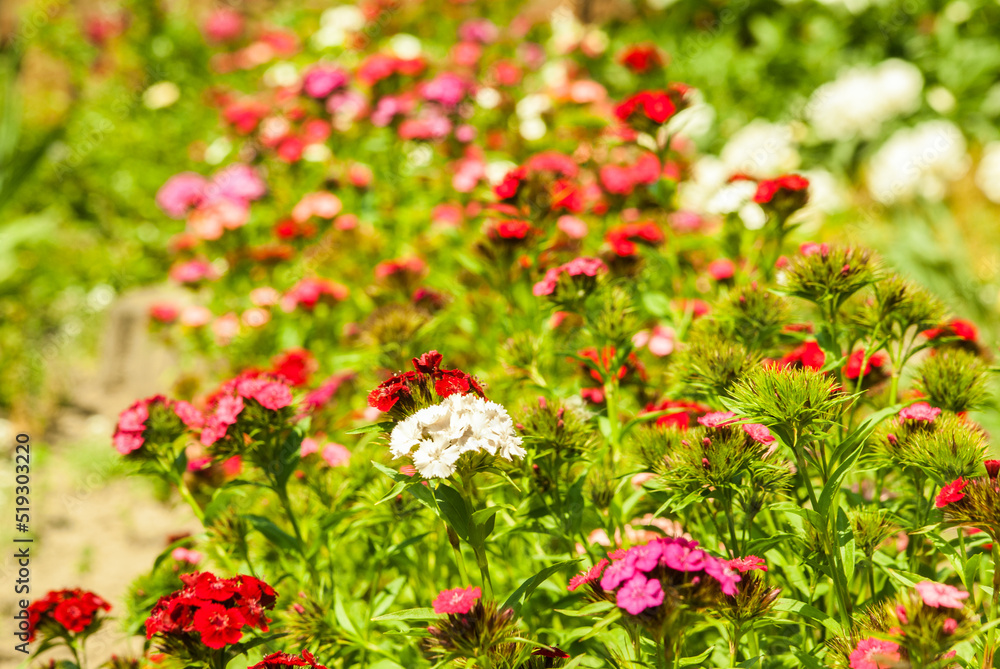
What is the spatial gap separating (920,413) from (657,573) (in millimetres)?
745

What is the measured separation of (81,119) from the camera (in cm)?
714

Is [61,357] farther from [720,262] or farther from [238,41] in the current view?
[720,262]

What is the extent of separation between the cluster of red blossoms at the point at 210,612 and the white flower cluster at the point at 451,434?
412 mm

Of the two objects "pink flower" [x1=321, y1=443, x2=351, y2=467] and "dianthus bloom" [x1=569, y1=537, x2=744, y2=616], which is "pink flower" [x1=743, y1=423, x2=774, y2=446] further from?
"pink flower" [x1=321, y1=443, x2=351, y2=467]

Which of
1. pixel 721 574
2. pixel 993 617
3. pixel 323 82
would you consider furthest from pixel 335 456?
pixel 323 82

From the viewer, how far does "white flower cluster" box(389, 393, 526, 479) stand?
49.4 inches

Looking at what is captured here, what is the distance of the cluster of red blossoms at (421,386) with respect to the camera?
138 cm

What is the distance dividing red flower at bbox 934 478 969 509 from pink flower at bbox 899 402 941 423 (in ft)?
0.81

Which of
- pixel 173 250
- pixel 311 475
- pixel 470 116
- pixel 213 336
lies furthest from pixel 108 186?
pixel 311 475

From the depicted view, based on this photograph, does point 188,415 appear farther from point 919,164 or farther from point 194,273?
point 919,164

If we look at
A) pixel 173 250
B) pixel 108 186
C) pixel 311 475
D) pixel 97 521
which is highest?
pixel 311 475

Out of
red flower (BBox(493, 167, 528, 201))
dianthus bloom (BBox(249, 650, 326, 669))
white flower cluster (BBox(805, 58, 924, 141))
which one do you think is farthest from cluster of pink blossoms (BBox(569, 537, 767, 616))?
white flower cluster (BBox(805, 58, 924, 141))

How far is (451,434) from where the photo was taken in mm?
1265

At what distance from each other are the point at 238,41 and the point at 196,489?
5.97 m
